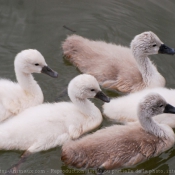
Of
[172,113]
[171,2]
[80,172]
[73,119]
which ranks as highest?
[171,2]

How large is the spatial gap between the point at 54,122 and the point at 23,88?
79 centimetres

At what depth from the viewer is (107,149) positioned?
218 inches

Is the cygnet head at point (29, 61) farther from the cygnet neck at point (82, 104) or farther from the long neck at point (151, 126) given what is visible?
the long neck at point (151, 126)

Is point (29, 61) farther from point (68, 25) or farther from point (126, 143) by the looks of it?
point (68, 25)

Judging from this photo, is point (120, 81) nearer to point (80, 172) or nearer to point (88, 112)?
point (88, 112)

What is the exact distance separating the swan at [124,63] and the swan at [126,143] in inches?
37.2

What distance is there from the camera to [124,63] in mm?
6730

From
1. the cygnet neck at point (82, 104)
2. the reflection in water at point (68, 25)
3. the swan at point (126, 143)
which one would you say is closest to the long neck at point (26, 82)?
the reflection in water at point (68, 25)

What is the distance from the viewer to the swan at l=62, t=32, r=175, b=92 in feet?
21.6

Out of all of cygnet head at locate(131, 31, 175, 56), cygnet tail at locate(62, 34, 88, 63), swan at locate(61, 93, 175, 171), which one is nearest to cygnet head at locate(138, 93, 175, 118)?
swan at locate(61, 93, 175, 171)

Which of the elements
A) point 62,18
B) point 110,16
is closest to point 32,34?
point 62,18

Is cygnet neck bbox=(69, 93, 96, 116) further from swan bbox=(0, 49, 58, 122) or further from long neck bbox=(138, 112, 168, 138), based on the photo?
long neck bbox=(138, 112, 168, 138)

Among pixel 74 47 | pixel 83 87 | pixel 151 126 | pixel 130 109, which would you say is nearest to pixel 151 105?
pixel 151 126

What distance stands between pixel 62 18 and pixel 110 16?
81 cm
